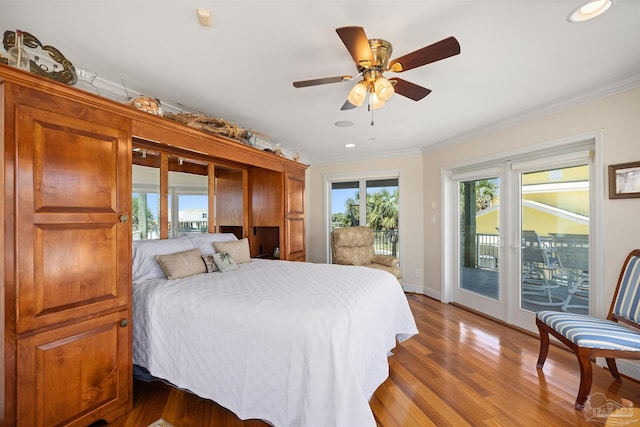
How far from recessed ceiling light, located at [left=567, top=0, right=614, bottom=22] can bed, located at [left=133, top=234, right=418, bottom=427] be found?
2036mm

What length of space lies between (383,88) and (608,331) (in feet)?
7.55

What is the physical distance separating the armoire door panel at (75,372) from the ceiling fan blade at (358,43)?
2158 millimetres

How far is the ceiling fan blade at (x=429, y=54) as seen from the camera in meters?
1.40

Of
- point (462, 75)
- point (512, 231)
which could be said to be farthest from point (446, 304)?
point (462, 75)

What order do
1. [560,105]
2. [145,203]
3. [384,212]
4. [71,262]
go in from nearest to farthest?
[71,262]
[145,203]
[560,105]
[384,212]

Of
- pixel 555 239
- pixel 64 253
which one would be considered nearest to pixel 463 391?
pixel 555 239

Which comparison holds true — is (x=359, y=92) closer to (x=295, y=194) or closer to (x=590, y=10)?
(x=590, y=10)

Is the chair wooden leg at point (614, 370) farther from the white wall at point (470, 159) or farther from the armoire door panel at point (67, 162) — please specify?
the armoire door panel at point (67, 162)

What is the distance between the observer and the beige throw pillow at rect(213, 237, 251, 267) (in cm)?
287

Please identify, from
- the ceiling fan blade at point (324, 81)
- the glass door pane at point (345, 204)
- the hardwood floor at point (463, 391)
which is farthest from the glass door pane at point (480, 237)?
the ceiling fan blade at point (324, 81)

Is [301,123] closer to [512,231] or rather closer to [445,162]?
[445,162]

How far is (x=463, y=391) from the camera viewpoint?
202 cm

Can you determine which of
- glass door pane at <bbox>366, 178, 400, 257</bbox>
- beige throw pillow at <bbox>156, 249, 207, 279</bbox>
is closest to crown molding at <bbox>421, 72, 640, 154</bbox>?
glass door pane at <bbox>366, 178, 400, 257</bbox>

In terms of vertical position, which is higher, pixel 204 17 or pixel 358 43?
pixel 204 17
